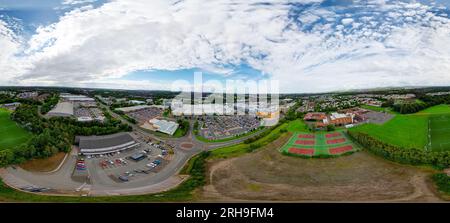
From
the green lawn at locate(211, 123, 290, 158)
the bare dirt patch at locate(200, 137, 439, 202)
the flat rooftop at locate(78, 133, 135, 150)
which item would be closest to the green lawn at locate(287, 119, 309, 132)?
the green lawn at locate(211, 123, 290, 158)

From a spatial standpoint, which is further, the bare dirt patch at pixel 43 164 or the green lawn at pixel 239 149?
the green lawn at pixel 239 149

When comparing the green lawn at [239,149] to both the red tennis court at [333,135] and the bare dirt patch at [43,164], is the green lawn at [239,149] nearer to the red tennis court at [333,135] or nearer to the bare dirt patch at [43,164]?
the red tennis court at [333,135]

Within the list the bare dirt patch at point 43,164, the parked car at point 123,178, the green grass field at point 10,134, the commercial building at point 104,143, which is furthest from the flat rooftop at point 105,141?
the parked car at point 123,178

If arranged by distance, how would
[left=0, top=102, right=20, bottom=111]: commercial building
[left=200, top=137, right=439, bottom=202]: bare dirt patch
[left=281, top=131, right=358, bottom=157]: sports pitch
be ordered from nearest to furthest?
1. [left=200, top=137, right=439, bottom=202]: bare dirt patch
2. [left=281, top=131, right=358, bottom=157]: sports pitch
3. [left=0, top=102, right=20, bottom=111]: commercial building

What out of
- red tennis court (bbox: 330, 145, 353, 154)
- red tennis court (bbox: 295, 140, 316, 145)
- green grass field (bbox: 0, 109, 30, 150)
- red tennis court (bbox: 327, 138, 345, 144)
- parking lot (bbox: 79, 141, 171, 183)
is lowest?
parking lot (bbox: 79, 141, 171, 183)

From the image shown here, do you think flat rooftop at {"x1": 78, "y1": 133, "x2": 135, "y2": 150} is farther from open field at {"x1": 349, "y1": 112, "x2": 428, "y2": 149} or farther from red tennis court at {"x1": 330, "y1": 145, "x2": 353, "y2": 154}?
open field at {"x1": 349, "y1": 112, "x2": 428, "y2": 149}

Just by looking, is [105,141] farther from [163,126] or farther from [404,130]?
[404,130]

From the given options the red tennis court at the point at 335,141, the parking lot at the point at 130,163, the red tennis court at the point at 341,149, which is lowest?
the parking lot at the point at 130,163
